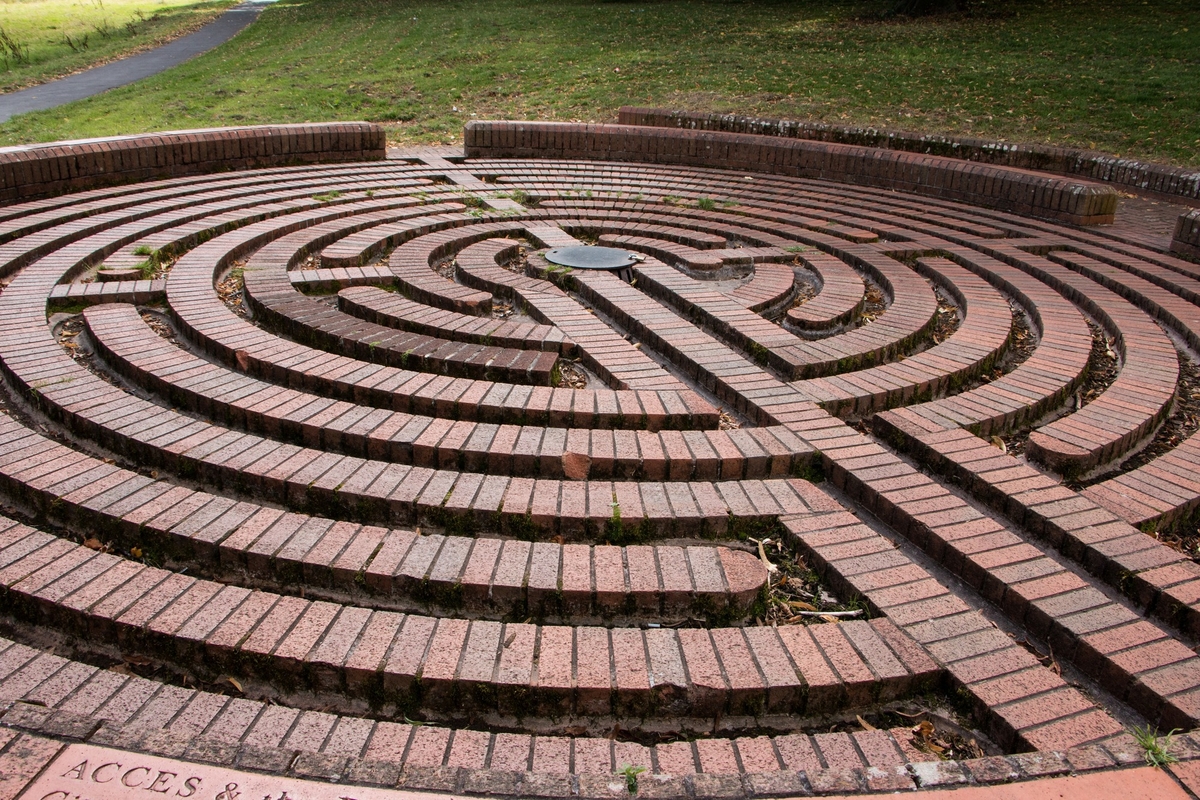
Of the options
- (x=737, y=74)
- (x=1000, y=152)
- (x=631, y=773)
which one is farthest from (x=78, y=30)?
(x=631, y=773)

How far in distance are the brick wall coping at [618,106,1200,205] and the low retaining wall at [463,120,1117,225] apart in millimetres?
405

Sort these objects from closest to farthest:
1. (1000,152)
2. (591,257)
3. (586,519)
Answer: (586,519)
(591,257)
(1000,152)

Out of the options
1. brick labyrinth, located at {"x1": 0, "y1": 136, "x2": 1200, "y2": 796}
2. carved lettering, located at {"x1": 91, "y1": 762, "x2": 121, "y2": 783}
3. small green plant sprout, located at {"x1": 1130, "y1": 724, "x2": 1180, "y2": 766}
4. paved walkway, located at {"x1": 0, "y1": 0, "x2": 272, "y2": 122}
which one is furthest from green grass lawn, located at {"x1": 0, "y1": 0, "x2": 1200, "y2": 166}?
carved lettering, located at {"x1": 91, "y1": 762, "x2": 121, "y2": 783}

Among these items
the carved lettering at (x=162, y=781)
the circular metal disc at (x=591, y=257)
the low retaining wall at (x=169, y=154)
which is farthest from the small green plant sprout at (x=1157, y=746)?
the low retaining wall at (x=169, y=154)

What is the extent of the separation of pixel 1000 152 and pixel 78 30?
24348 millimetres

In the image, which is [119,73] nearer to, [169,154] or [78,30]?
[78,30]

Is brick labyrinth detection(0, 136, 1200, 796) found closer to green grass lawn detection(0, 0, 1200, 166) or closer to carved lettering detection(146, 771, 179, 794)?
carved lettering detection(146, 771, 179, 794)

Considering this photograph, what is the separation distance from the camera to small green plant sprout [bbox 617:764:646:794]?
179cm

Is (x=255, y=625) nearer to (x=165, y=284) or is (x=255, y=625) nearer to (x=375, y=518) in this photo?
(x=375, y=518)

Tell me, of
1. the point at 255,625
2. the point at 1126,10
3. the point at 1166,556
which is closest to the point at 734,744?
the point at 255,625

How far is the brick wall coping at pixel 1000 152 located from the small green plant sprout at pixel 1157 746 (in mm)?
7962

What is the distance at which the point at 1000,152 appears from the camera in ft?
29.8

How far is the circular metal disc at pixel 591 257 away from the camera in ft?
19.4

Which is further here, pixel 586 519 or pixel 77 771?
pixel 586 519
